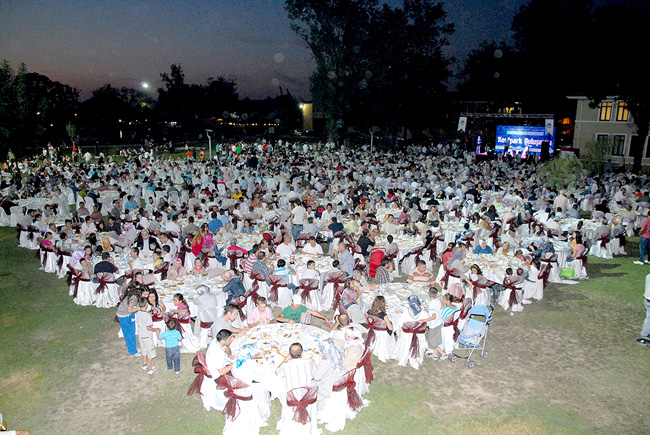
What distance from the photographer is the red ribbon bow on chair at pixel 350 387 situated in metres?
6.48

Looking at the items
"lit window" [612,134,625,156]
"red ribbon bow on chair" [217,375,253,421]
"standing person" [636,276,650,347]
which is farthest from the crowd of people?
"lit window" [612,134,625,156]

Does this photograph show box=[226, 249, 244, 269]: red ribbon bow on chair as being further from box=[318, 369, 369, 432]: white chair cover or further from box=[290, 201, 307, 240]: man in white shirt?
box=[318, 369, 369, 432]: white chair cover

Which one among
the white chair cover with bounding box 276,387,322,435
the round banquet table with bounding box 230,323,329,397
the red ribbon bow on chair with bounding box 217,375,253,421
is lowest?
the white chair cover with bounding box 276,387,322,435

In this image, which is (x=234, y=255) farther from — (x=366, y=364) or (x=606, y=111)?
(x=606, y=111)

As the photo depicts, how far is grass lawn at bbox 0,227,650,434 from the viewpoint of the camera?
6.77m

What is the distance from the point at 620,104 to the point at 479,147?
466 inches

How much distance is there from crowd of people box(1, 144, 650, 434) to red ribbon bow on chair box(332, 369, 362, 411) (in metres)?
0.19

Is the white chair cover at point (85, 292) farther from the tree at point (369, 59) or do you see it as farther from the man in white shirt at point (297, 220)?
the tree at point (369, 59)

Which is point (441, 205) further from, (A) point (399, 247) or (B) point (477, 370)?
(B) point (477, 370)

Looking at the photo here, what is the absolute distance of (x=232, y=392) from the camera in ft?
20.6

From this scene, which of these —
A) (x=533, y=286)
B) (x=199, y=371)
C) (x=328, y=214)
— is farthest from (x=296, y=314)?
(x=328, y=214)

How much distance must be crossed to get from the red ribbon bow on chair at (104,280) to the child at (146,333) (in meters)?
2.97

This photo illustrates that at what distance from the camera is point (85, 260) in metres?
10.8

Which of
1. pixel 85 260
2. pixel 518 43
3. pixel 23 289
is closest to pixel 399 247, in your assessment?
pixel 85 260
